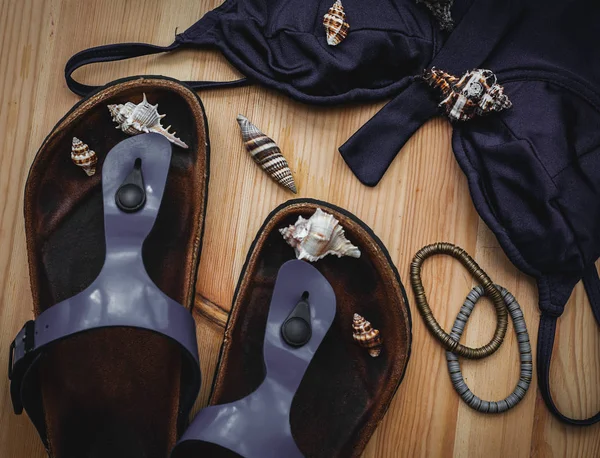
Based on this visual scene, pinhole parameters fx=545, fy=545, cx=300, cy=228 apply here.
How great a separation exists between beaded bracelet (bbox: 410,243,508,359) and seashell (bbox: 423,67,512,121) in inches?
7.5

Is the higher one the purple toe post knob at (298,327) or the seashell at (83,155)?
the seashell at (83,155)

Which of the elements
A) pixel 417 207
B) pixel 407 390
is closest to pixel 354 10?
pixel 417 207

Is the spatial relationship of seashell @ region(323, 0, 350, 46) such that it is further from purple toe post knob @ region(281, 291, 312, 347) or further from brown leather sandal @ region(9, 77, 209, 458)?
purple toe post knob @ region(281, 291, 312, 347)

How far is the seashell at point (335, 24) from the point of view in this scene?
76cm

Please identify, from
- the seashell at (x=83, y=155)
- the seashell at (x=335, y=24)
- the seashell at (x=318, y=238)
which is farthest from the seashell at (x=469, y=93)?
the seashell at (x=83, y=155)

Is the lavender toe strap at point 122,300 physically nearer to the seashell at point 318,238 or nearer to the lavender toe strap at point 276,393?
the lavender toe strap at point 276,393

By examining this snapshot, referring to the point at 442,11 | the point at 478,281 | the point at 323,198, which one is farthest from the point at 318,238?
the point at 442,11

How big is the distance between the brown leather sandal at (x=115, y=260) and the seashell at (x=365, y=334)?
220 mm

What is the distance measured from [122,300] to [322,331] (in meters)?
0.25

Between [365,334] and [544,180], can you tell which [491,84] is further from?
[365,334]

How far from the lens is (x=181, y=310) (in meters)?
0.67

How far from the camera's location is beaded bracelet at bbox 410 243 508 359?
78 cm

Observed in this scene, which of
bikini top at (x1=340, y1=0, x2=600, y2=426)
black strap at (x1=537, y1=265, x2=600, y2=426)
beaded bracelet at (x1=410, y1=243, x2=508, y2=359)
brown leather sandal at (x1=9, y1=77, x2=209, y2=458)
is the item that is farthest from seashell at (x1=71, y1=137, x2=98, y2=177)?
black strap at (x1=537, y1=265, x2=600, y2=426)

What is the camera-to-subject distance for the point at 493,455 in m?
0.79
